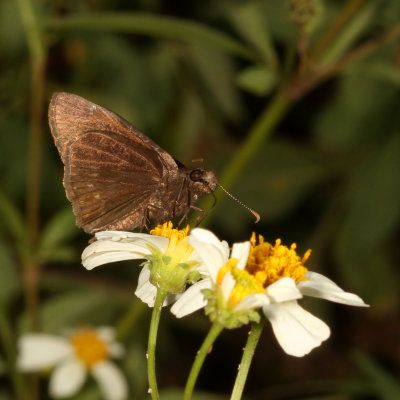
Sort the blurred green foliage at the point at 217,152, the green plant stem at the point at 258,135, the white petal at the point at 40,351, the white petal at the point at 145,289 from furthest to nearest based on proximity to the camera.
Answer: the blurred green foliage at the point at 217,152 < the white petal at the point at 40,351 < the green plant stem at the point at 258,135 < the white petal at the point at 145,289

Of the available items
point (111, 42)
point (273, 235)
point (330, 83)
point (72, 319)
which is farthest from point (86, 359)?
point (330, 83)

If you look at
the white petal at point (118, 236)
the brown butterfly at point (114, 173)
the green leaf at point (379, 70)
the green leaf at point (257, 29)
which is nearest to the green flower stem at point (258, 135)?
the green leaf at point (257, 29)

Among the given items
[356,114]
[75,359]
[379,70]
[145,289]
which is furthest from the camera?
[356,114]

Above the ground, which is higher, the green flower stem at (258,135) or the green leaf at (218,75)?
the green leaf at (218,75)

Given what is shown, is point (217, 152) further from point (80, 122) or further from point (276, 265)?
point (276, 265)

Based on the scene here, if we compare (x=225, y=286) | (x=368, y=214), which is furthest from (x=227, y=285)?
(x=368, y=214)

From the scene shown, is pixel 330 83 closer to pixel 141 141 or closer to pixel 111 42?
pixel 111 42

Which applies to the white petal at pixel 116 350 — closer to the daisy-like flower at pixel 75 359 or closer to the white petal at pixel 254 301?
the daisy-like flower at pixel 75 359
